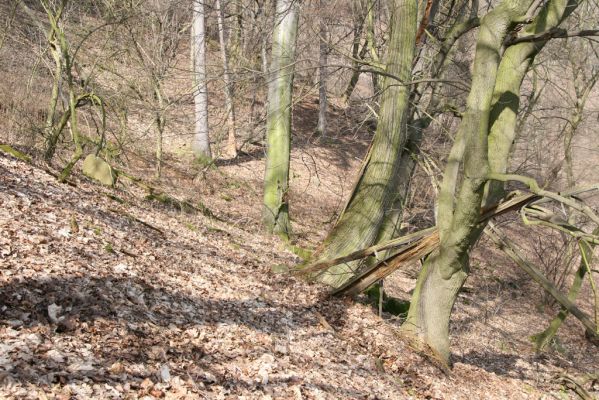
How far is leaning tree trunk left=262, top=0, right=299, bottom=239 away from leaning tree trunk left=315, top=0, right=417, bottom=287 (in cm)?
274

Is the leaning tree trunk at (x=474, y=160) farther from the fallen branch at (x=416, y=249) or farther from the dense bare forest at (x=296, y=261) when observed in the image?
the fallen branch at (x=416, y=249)

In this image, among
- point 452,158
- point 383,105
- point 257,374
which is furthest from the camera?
point 383,105

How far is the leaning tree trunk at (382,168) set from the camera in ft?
21.9

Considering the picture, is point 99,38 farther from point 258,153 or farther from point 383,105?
point 383,105

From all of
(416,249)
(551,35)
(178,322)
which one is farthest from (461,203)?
(178,322)

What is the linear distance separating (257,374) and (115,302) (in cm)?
132

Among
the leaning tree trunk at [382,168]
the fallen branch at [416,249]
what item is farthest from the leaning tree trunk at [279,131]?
the fallen branch at [416,249]

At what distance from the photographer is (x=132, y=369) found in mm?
3734

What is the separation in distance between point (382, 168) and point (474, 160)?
1.77 metres

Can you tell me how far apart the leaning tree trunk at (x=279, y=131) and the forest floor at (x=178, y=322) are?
0.80 meters

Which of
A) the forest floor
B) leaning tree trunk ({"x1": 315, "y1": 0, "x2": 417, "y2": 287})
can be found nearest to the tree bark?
the forest floor

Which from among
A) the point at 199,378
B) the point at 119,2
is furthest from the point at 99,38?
the point at 199,378

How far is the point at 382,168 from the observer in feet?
22.6

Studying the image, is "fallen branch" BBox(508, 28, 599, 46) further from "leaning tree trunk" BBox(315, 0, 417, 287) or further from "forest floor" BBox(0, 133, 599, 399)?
"forest floor" BBox(0, 133, 599, 399)
